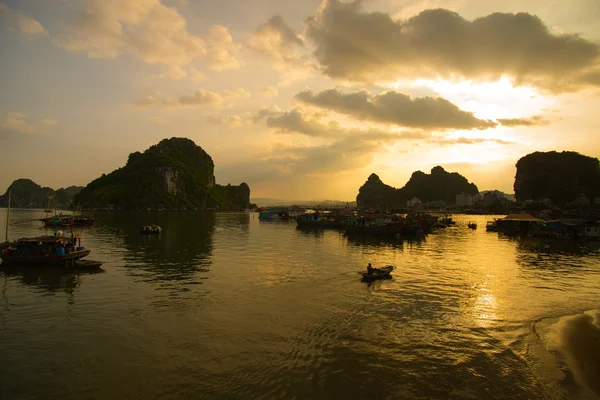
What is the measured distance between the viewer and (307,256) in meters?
47.3

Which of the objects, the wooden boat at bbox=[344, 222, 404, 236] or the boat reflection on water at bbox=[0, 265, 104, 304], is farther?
the wooden boat at bbox=[344, 222, 404, 236]

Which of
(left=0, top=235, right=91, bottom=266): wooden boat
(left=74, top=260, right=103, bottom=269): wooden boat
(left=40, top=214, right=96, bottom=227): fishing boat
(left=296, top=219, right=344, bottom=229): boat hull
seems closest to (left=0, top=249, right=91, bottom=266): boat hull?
(left=0, top=235, right=91, bottom=266): wooden boat

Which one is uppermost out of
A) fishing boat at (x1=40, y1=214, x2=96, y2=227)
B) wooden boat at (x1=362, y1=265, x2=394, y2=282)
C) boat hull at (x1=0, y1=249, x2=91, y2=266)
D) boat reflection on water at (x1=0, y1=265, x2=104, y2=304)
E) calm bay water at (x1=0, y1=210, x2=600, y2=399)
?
fishing boat at (x1=40, y1=214, x2=96, y2=227)

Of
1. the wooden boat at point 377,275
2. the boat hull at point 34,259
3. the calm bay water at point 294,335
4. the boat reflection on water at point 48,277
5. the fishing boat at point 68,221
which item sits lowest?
the calm bay water at point 294,335

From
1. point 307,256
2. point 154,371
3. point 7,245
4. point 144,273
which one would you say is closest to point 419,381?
point 154,371

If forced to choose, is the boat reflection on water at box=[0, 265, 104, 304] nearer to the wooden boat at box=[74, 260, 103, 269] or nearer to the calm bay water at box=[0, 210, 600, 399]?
the calm bay water at box=[0, 210, 600, 399]

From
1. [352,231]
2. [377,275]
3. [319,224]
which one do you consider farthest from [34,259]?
[319,224]

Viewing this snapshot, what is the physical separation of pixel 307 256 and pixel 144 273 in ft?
71.6

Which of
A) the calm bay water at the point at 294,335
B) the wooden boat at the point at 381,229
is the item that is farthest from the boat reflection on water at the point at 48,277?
the wooden boat at the point at 381,229

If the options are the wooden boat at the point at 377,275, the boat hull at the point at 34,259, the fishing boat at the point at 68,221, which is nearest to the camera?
the wooden boat at the point at 377,275

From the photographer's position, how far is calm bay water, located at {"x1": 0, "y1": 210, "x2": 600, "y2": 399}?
1377cm

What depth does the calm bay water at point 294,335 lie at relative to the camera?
13.8 m

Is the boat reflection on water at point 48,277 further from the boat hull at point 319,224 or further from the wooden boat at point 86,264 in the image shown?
the boat hull at point 319,224

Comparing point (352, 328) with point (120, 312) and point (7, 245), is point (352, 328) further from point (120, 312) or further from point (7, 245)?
point (7, 245)
